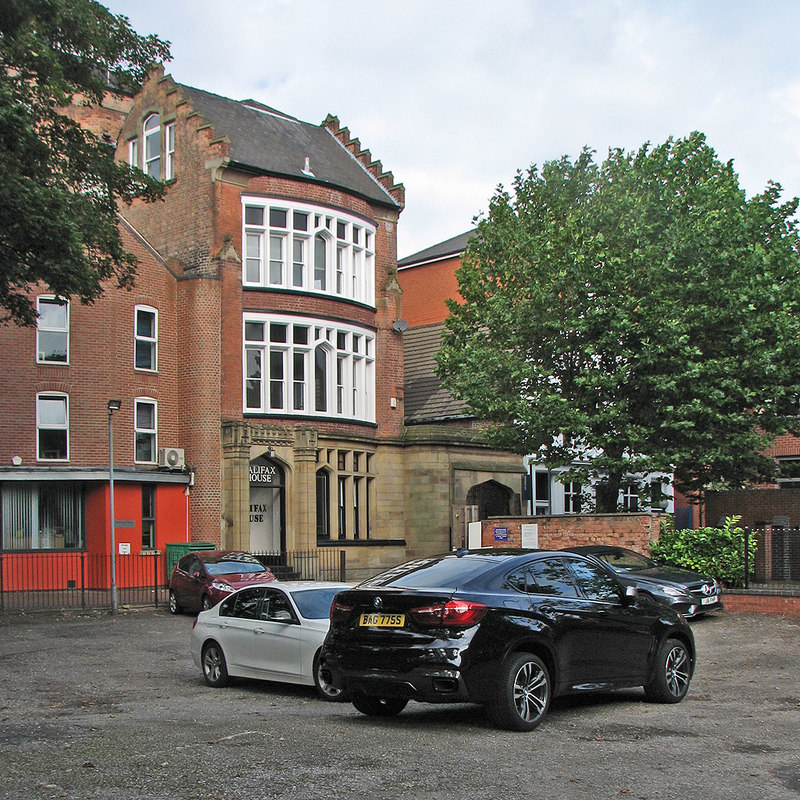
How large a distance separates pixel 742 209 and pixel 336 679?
2143cm

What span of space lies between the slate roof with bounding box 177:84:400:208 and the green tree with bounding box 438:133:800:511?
943 centimetres

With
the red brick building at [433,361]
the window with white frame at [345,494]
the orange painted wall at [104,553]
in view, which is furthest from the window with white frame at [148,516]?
the red brick building at [433,361]

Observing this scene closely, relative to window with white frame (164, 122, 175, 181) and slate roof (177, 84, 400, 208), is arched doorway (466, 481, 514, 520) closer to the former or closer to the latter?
slate roof (177, 84, 400, 208)

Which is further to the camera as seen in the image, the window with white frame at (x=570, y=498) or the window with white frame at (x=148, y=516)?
the window with white frame at (x=570, y=498)

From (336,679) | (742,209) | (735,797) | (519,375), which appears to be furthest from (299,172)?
(735,797)

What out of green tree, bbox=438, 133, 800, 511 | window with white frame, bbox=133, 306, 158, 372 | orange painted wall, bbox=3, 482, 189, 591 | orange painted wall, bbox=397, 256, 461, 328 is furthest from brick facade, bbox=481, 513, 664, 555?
orange painted wall, bbox=397, 256, 461, 328

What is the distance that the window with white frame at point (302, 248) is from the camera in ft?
114

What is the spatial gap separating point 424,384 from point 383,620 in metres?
31.9

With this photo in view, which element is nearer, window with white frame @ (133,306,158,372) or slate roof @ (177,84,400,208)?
window with white frame @ (133,306,158,372)

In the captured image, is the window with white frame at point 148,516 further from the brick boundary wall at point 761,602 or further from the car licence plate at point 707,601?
the car licence plate at point 707,601

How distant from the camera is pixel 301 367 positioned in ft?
115

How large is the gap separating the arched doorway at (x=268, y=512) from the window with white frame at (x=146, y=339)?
4.70 m

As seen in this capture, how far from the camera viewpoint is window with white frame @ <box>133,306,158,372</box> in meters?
33.4

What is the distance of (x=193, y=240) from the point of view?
34469 mm
